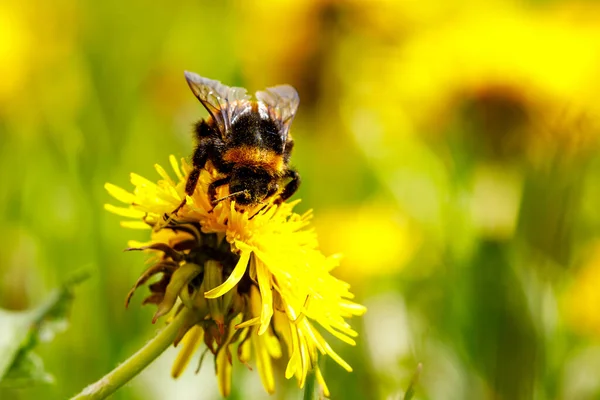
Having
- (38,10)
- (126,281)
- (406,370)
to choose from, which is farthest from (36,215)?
(38,10)

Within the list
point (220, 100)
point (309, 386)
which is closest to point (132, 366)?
point (309, 386)

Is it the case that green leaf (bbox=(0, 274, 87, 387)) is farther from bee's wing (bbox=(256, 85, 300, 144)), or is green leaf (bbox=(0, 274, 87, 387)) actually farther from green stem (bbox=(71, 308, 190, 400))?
bee's wing (bbox=(256, 85, 300, 144))

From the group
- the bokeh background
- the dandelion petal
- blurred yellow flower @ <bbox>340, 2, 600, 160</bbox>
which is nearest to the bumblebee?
the dandelion petal

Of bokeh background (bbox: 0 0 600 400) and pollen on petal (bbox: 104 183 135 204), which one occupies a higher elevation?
pollen on petal (bbox: 104 183 135 204)

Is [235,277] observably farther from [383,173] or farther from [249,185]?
[383,173]

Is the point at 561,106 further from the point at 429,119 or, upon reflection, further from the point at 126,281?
the point at 126,281
